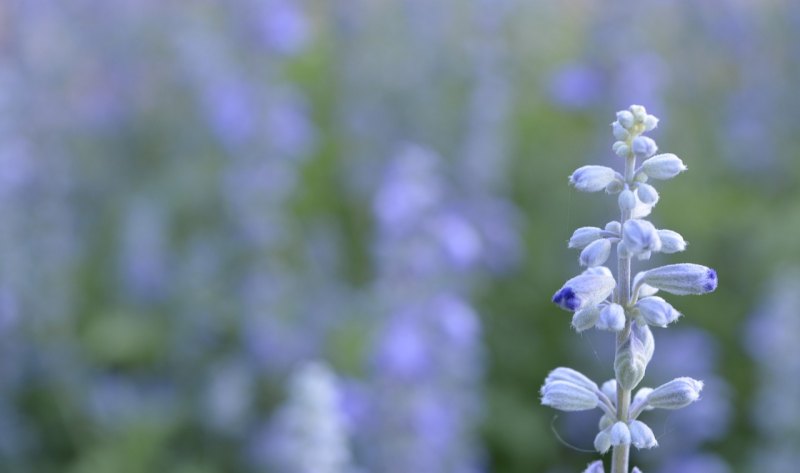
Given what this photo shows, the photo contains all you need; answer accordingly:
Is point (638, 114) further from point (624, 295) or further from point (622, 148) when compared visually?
point (624, 295)

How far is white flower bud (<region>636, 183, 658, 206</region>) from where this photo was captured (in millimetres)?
2102

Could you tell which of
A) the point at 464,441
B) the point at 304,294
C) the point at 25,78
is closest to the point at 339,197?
the point at 304,294

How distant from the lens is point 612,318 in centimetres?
201

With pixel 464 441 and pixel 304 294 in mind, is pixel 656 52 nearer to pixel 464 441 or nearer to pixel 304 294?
pixel 304 294

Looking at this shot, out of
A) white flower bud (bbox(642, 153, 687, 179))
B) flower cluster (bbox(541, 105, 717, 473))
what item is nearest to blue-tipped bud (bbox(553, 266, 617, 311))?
flower cluster (bbox(541, 105, 717, 473))

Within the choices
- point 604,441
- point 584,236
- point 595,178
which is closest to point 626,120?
point 595,178

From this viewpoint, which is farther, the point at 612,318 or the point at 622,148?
the point at 622,148

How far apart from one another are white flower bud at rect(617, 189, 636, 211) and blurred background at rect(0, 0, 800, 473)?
3.45 m

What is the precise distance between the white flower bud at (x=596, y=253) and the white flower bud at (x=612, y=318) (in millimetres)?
98

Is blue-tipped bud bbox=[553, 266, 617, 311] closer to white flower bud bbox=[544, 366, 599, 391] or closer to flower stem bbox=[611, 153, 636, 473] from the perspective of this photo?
flower stem bbox=[611, 153, 636, 473]

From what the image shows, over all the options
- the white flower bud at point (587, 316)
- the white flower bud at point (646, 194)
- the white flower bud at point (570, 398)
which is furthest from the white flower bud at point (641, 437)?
the white flower bud at point (646, 194)

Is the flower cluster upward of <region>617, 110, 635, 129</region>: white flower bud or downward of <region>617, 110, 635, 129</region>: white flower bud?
downward

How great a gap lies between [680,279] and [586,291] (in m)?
0.25

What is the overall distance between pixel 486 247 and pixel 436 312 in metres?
2.04
